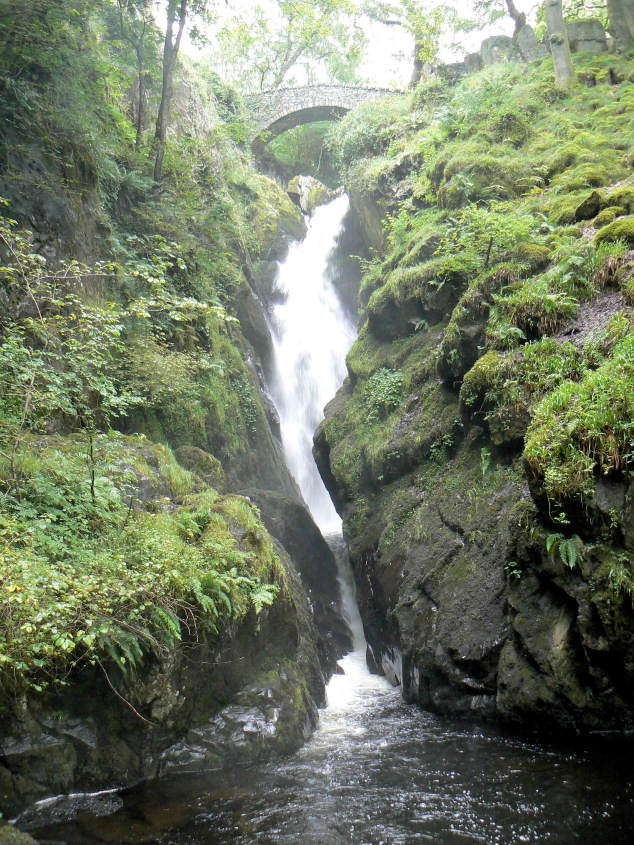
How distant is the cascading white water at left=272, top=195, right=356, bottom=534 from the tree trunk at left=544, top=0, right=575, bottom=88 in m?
8.67

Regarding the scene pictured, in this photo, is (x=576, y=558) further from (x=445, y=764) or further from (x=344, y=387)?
(x=344, y=387)

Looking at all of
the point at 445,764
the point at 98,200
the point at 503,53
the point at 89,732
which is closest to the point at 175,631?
the point at 89,732

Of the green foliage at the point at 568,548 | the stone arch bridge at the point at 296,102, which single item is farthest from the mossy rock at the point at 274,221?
the green foliage at the point at 568,548

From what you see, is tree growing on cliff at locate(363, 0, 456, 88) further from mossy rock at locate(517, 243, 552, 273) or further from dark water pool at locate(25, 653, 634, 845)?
dark water pool at locate(25, 653, 634, 845)

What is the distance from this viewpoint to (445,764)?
493 cm

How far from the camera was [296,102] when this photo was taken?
23047mm

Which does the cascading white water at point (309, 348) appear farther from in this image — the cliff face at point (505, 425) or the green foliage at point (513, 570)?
the green foliage at point (513, 570)

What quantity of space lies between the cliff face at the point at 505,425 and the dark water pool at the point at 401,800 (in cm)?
59

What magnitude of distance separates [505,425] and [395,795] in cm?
433

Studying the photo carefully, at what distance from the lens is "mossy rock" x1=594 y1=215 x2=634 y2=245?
7152 millimetres

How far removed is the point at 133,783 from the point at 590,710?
170 inches

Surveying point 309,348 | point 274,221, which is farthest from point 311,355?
point 274,221

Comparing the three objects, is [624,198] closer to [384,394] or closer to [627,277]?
[627,277]

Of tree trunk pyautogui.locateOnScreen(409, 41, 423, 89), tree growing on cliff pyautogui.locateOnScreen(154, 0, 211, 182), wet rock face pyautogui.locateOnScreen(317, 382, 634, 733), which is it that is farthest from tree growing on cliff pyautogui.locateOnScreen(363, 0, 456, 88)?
wet rock face pyautogui.locateOnScreen(317, 382, 634, 733)
